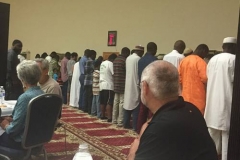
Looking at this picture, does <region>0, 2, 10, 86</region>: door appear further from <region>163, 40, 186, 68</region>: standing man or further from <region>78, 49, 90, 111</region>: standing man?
<region>163, 40, 186, 68</region>: standing man

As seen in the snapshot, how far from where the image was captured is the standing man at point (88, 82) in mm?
7262

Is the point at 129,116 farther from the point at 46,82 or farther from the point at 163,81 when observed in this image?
the point at 163,81

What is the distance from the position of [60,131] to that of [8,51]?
152cm

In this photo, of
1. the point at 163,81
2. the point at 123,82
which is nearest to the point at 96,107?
the point at 123,82

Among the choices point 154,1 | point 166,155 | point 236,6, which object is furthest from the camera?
point 154,1

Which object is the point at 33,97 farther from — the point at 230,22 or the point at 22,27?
the point at 22,27

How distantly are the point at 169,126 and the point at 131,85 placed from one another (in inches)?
169

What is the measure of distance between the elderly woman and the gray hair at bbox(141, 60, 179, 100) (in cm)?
151

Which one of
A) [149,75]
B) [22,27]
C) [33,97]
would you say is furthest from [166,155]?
[22,27]

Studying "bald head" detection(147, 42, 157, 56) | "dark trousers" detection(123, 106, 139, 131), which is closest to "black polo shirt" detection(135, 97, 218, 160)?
"bald head" detection(147, 42, 157, 56)

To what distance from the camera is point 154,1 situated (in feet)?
27.8

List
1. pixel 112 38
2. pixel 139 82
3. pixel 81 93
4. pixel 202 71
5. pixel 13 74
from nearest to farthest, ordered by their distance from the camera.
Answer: pixel 202 71, pixel 13 74, pixel 139 82, pixel 81 93, pixel 112 38

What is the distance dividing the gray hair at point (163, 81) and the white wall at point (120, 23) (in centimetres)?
556

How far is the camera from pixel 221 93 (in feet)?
12.6
